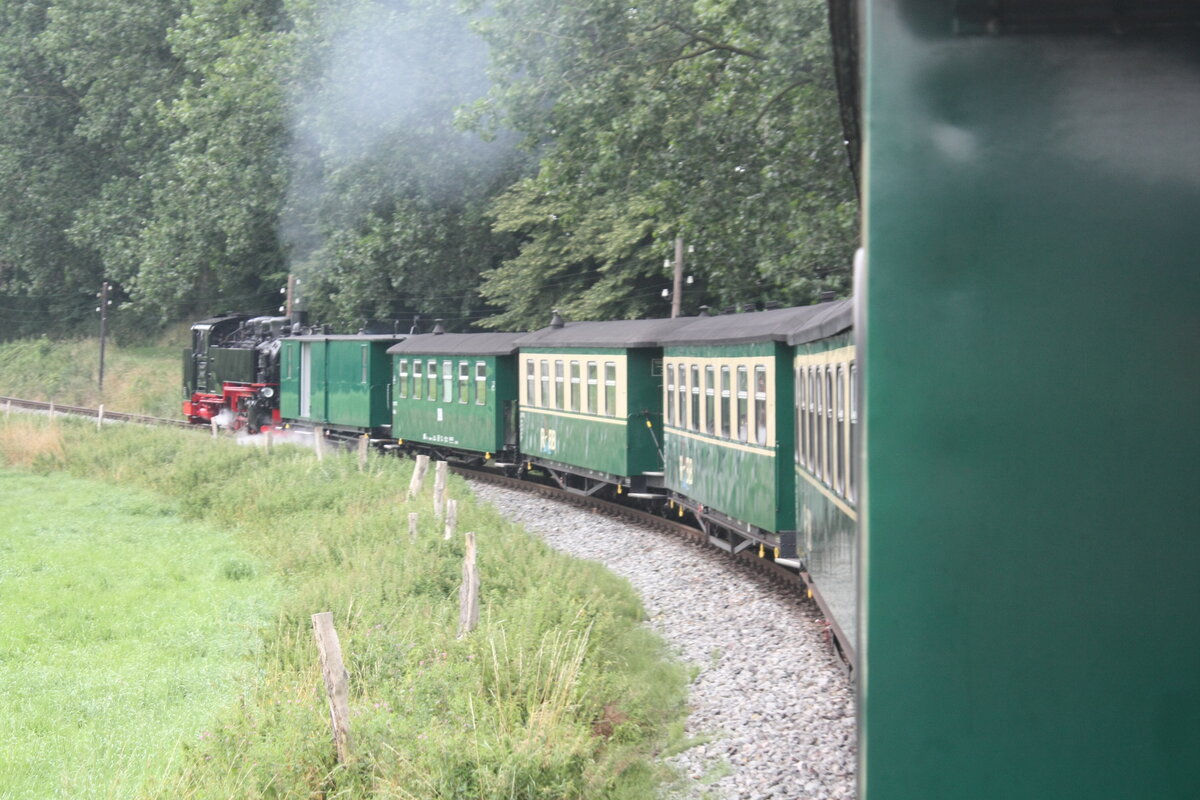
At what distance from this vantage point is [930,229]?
231 centimetres

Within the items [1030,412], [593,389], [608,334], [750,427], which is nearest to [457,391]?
[593,389]

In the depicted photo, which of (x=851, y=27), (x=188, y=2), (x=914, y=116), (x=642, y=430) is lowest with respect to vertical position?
(x=642, y=430)

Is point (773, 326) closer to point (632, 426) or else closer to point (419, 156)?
point (632, 426)

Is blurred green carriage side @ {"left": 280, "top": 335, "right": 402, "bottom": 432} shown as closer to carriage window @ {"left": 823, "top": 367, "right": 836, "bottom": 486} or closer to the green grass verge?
the green grass verge

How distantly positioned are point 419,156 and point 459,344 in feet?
37.5

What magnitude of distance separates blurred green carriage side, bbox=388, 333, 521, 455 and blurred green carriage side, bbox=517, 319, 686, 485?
905 mm

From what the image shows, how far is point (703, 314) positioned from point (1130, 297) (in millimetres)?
14793

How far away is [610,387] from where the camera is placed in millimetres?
17641

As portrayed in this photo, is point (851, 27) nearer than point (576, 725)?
Yes

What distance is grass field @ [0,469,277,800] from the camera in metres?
7.91

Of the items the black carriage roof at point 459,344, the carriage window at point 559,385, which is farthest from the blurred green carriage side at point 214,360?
the carriage window at point 559,385

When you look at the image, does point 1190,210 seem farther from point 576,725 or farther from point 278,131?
point 278,131

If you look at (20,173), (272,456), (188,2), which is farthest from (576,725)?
(20,173)

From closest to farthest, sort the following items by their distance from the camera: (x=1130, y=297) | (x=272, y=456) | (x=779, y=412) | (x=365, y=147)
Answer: (x=1130, y=297) → (x=779, y=412) → (x=272, y=456) → (x=365, y=147)
